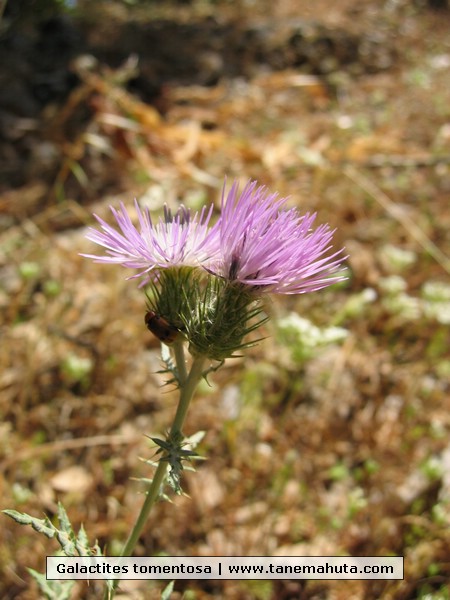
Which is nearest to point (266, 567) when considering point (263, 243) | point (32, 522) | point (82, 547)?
point (82, 547)

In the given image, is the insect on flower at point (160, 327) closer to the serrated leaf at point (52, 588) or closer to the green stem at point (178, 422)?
the green stem at point (178, 422)

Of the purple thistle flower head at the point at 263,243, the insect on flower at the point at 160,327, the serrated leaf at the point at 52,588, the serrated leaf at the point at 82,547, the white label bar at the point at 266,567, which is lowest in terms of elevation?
the serrated leaf at the point at 52,588

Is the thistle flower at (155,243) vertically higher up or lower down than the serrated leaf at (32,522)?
higher up

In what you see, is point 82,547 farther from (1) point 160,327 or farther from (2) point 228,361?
(2) point 228,361

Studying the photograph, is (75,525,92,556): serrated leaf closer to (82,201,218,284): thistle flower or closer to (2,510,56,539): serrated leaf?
(2,510,56,539): serrated leaf

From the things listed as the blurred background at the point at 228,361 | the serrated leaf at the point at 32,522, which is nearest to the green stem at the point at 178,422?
the blurred background at the point at 228,361
